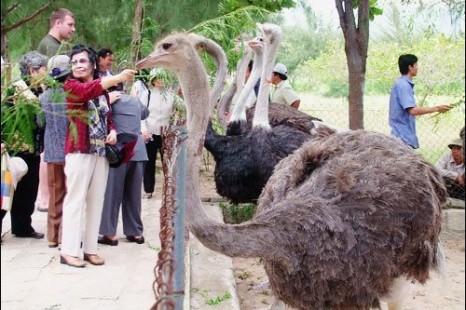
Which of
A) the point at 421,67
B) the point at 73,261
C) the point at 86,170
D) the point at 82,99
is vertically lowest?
the point at 73,261

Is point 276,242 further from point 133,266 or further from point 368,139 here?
point 133,266

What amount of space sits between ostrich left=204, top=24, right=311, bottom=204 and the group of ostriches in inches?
71.3

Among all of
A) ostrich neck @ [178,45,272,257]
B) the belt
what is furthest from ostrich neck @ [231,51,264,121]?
ostrich neck @ [178,45,272,257]

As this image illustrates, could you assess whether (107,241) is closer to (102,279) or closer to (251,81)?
(102,279)

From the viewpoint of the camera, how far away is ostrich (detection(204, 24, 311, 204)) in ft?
20.0

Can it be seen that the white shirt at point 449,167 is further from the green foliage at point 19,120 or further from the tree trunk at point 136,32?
the green foliage at point 19,120

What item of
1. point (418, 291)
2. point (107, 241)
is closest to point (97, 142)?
point (107, 241)

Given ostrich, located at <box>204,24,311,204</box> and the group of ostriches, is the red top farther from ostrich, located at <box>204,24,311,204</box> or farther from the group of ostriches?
ostrich, located at <box>204,24,311,204</box>

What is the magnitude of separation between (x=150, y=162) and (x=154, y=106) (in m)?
0.70

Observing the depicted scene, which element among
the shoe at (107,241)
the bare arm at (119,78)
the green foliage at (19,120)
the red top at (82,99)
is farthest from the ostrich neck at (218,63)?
the green foliage at (19,120)

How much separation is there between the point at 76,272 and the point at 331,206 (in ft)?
6.70

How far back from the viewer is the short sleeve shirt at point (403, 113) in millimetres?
6840

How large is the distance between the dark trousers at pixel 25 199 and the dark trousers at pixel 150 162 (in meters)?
1.63

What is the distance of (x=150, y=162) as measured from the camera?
7.46 m
